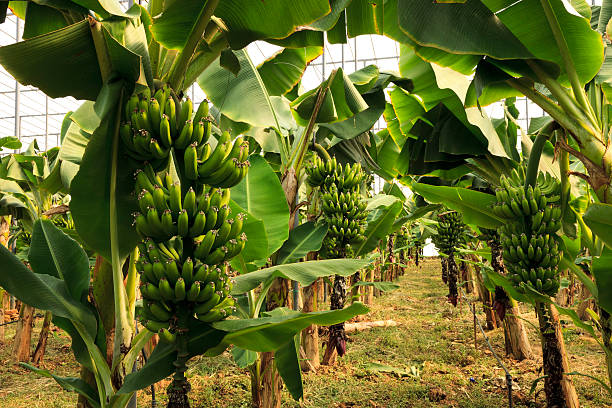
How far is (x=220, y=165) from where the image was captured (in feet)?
5.01

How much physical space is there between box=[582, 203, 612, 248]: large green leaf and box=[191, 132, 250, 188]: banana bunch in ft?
5.25

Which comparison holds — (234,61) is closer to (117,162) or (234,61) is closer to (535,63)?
(117,162)

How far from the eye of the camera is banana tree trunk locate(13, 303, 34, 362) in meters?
4.83

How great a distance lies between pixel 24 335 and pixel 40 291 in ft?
15.3

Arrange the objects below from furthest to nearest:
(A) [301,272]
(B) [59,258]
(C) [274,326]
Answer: (A) [301,272], (B) [59,258], (C) [274,326]

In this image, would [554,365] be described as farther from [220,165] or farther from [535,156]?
[220,165]

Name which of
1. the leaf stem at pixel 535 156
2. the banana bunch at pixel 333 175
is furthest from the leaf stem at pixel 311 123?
the leaf stem at pixel 535 156

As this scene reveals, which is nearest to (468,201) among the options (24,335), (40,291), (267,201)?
(267,201)

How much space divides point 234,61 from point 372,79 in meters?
1.95

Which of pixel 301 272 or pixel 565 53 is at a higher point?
pixel 565 53

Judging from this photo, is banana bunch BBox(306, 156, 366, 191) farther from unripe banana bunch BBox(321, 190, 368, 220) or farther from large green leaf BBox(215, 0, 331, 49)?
large green leaf BBox(215, 0, 331, 49)

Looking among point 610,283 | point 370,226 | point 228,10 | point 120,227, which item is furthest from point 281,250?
point 610,283

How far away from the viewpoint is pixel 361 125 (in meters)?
3.42

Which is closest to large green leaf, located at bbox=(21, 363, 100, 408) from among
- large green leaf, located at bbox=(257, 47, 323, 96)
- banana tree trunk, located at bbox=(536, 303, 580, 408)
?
large green leaf, located at bbox=(257, 47, 323, 96)
